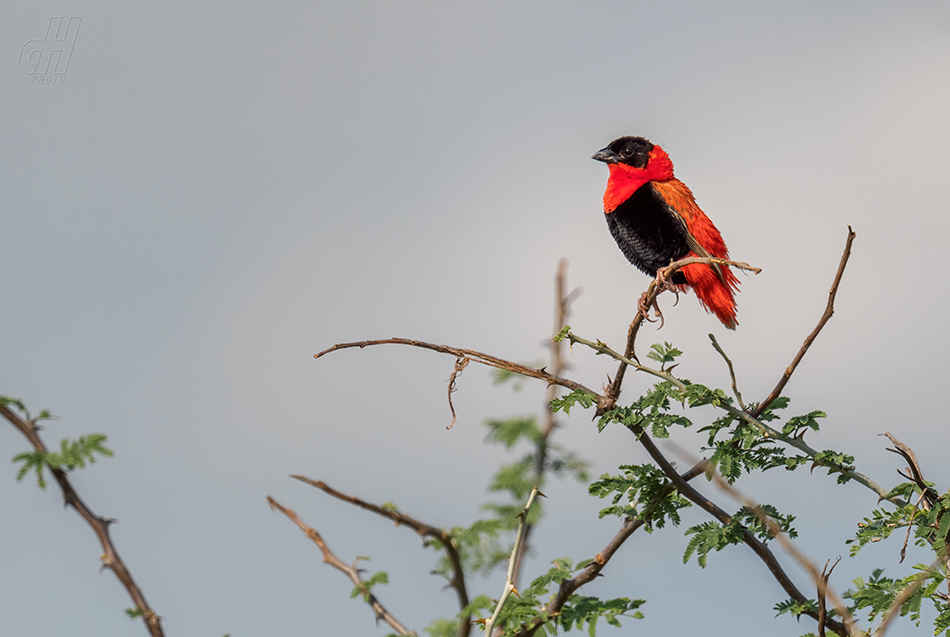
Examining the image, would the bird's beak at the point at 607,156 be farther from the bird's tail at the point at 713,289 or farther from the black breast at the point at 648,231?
the bird's tail at the point at 713,289

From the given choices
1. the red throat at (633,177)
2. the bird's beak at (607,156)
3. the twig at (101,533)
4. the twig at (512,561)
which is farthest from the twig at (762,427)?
the bird's beak at (607,156)

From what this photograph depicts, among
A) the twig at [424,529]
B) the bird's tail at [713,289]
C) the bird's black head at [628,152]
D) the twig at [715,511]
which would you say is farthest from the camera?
the bird's black head at [628,152]

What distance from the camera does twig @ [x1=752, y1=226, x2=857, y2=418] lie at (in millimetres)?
2520

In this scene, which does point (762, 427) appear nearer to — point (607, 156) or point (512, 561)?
point (512, 561)

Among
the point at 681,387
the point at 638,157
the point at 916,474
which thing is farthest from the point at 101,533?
the point at 638,157

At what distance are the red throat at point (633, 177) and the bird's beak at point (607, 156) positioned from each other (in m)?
0.09

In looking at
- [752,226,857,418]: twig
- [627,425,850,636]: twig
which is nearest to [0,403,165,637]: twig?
[627,425,850,636]: twig

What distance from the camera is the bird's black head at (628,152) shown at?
5.43 metres

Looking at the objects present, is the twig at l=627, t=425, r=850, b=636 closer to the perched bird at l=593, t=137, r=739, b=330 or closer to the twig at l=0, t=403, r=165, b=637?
the twig at l=0, t=403, r=165, b=637

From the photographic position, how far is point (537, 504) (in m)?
1.87

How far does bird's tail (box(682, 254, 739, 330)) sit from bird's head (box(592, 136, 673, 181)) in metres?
0.78

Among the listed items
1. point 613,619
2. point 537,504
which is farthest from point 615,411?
point 537,504

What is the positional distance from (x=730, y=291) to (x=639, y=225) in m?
0.65

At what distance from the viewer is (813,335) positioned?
103 inches
